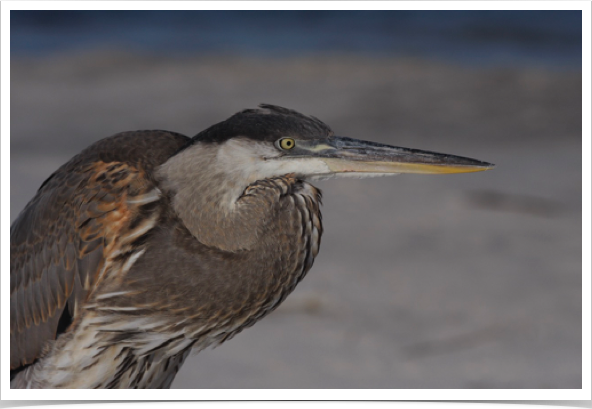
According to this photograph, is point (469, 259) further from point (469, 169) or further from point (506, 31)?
point (506, 31)

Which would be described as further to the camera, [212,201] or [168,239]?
[168,239]

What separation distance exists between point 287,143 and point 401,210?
587cm

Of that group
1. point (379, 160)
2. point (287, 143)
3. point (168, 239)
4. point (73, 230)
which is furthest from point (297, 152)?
point (73, 230)

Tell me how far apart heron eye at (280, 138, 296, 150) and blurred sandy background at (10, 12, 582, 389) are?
3.08m

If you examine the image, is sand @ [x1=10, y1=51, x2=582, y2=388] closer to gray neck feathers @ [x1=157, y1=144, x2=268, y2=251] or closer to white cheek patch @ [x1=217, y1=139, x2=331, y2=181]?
gray neck feathers @ [x1=157, y1=144, x2=268, y2=251]

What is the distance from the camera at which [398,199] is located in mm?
8695

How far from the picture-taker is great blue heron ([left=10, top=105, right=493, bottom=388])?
8.93ft

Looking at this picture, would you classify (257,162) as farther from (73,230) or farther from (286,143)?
(73,230)

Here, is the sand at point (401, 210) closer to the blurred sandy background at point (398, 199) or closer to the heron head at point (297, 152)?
the blurred sandy background at point (398, 199)

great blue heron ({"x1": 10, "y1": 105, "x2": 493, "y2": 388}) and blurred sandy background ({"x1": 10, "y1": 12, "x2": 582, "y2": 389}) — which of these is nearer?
great blue heron ({"x1": 10, "y1": 105, "x2": 493, "y2": 388})

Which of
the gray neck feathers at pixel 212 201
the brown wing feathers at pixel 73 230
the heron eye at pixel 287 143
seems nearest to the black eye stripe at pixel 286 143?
the heron eye at pixel 287 143

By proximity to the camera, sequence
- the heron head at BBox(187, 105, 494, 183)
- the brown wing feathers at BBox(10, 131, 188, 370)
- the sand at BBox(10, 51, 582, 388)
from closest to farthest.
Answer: the heron head at BBox(187, 105, 494, 183)
the brown wing feathers at BBox(10, 131, 188, 370)
the sand at BBox(10, 51, 582, 388)

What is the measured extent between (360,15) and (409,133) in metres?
9.89

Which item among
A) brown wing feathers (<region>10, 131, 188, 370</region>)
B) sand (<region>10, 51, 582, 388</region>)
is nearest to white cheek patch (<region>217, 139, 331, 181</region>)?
brown wing feathers (<region>10, 131, 188, 370</region>)
